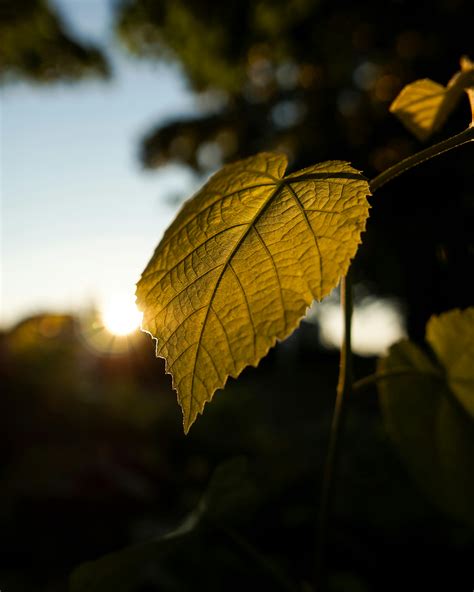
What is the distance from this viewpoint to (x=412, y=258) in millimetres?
3361

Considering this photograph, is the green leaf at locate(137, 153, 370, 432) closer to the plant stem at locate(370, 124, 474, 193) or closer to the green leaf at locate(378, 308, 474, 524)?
the plant stem at locate(370, 124, 474, 193)

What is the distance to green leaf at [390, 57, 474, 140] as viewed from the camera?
714mm

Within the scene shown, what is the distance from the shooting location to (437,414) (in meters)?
0.95

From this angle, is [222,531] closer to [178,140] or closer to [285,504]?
[285,504]

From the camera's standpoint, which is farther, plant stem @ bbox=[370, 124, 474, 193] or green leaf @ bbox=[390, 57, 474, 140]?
green leaf @ bbox=[390, 57, 474, 140]

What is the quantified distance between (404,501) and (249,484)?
2.13 meters

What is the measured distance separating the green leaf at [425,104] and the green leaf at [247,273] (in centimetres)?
22

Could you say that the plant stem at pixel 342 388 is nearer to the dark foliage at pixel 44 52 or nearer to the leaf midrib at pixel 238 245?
the leaf midrib at pixel 238 245

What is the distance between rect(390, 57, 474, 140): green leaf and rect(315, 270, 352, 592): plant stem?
29 centimetres

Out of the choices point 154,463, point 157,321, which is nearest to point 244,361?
point 157,321

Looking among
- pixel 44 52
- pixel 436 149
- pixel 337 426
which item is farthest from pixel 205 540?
pixel 44 52

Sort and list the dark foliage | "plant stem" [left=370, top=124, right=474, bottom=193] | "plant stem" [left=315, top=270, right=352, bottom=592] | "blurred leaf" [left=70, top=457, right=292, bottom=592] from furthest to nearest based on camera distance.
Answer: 1. the dark foliage
2. "blurred leaf" [left=70, top=457, right=292, bottom=592]
3. "plant stem" [left=315, top=270, right=352, bottom=592]
4. "plant stem" [left=370, top=124, right=474, bottom=193]

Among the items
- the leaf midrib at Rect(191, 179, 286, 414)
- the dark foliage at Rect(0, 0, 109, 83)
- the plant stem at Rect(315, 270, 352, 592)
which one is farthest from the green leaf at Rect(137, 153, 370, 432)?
the dark foliage at Rect(0, 0, 109, 83)

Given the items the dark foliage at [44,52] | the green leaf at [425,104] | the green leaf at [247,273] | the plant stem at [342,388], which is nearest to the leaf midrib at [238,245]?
the green leaf at [247,273]
